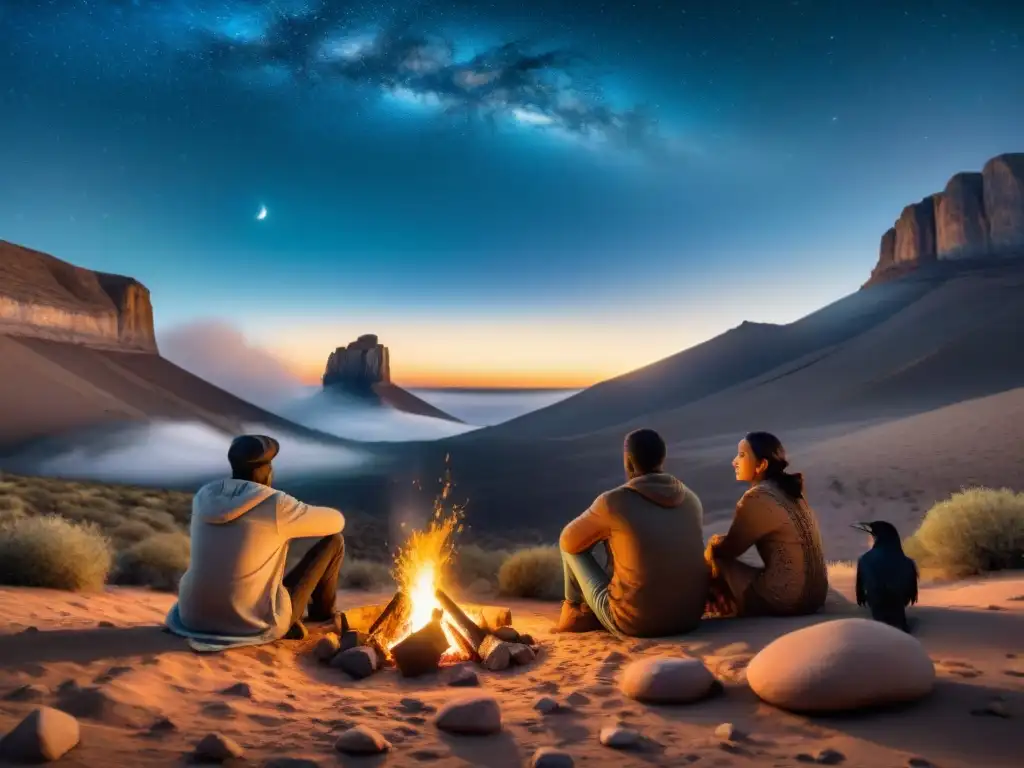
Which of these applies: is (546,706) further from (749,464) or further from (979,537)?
(979,537)

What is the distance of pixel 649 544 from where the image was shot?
16.6ft

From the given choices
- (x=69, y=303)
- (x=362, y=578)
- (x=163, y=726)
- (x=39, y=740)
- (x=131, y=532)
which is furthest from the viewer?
(x=69, y=303)

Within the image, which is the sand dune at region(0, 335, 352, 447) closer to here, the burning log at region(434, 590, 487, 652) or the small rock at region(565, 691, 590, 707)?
the burning log at region(434, 590, 487, 652)

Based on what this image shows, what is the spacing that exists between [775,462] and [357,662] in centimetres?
324

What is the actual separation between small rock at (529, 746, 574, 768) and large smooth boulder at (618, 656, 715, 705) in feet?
3.09

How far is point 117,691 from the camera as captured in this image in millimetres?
4000

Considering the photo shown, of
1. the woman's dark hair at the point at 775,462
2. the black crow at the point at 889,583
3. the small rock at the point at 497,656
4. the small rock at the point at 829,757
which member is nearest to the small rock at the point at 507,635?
the small rock at the point at 497,656

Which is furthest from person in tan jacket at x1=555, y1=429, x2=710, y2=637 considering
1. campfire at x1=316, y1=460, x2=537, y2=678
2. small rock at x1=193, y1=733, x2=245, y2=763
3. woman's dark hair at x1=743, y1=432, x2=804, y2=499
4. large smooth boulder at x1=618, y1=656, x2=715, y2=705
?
small rock at x1=193, y1=733, x2=245, y2=763

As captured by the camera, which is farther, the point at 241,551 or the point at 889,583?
the point at 241,551

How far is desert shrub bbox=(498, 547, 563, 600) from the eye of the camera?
35.1ft

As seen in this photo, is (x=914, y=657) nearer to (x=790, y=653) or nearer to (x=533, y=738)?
(x=790, y=653)

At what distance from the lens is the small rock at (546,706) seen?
4.13 m

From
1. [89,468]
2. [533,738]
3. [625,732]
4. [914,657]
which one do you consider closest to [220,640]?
[533,738]

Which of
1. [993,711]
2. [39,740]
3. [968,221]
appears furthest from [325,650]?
[968,221]
